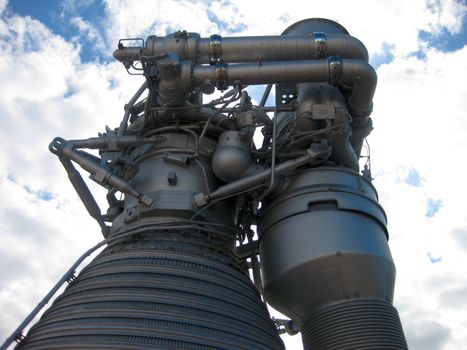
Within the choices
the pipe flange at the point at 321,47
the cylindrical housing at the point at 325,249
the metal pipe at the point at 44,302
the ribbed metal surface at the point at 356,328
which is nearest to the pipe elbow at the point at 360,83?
the pipe flange at the point at 321,47

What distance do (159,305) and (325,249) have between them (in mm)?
1401

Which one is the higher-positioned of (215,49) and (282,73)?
(215,49)

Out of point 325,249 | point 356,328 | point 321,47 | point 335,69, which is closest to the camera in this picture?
point 356,328

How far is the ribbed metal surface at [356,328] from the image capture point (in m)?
3.79

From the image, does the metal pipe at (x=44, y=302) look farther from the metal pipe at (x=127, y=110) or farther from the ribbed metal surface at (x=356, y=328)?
the ribbed metal surface at (x=356, y=328)

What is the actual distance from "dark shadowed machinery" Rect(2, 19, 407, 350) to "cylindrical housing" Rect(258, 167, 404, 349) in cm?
1

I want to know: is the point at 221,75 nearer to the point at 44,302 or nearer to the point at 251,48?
the point at 251,48

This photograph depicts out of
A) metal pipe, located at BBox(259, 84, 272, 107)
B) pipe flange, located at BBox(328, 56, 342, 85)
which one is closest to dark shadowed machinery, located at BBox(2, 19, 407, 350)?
pipe flange, located at BBox(328, 56, 342, 85)

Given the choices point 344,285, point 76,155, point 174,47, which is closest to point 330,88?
point 174,47

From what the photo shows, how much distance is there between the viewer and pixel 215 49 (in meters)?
5.13

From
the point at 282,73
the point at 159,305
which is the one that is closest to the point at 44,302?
the point at 159,305

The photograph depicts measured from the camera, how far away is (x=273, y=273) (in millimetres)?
4414

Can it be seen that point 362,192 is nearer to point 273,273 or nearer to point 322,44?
point 273,273

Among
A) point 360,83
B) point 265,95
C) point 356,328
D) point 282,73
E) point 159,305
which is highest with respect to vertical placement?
point 265,95
